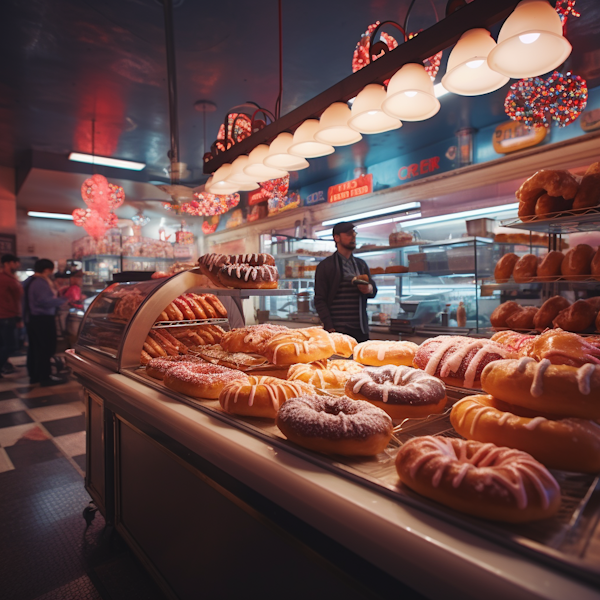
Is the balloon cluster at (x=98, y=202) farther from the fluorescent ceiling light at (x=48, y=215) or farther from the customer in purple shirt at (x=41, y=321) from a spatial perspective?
the fluorescent ceiling light at (x=48, y=215)

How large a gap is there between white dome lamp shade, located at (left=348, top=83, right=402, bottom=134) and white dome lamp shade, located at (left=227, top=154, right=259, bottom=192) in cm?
102

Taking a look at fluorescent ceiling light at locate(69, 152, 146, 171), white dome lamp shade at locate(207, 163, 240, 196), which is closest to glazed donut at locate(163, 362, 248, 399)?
white dome lamp shade at locate(207, 163, 240, 196)

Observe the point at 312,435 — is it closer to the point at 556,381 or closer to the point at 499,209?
the point at 556,381

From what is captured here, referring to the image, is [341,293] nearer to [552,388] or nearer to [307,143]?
[307,143]

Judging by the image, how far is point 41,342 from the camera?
657 centimetres

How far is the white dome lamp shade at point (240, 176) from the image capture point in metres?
2.93

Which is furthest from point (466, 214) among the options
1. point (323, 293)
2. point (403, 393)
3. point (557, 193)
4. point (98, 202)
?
point (98, 202)

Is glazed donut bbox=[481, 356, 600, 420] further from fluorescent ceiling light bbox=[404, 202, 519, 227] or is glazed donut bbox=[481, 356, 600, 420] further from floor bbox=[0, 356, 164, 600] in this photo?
fluorescent ceiling light bbox=[404, 202, 519, 227]

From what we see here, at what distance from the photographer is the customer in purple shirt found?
659cm

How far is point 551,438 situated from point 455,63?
4.77ft

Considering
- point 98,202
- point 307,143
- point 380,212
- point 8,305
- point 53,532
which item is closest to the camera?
point 307,143

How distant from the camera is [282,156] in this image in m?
2.64

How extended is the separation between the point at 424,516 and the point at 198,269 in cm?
215

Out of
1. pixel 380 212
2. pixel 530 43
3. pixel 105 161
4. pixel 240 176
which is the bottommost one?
pixel 240 176
